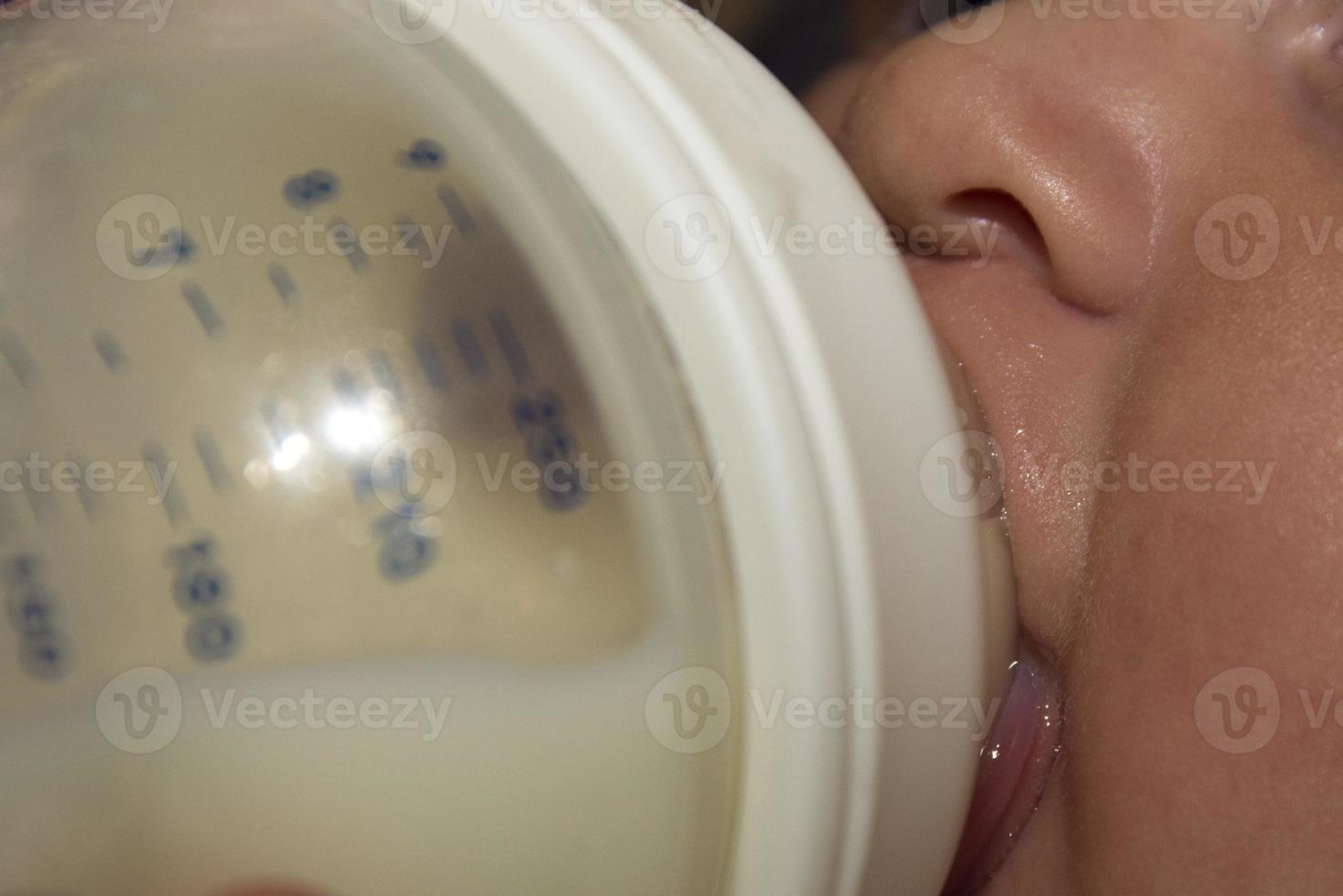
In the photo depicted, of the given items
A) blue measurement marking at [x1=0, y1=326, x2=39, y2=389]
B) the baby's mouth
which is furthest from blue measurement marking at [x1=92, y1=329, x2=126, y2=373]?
the baby's mouth

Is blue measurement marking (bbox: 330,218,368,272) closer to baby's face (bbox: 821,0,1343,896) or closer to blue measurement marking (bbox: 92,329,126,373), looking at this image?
blue measurement marking (bbox: 92,329,126,373)

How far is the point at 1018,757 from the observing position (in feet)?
1.43

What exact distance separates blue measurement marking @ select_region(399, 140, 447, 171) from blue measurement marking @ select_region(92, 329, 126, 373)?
10 centimetres

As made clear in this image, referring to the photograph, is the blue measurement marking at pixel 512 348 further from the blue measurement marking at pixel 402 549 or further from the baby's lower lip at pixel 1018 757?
the baby's lower lip at pixel 1018 757

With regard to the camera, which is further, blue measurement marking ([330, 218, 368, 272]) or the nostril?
the nostril

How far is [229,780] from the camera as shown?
294 millimetres

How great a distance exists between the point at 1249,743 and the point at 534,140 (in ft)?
1.02

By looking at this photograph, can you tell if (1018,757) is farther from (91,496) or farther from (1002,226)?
(91,496)

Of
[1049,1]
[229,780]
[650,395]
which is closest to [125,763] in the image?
[229,780]

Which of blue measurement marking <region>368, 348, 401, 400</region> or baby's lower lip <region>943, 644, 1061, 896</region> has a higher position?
blue measurement marking <region>368, 348, 401, 400</region>

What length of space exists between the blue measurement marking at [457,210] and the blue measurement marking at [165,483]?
0.11 m

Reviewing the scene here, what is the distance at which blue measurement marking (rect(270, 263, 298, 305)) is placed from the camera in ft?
0.98

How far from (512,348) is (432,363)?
23 mm

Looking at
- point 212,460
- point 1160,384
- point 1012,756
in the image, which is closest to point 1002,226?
point 1160,384
